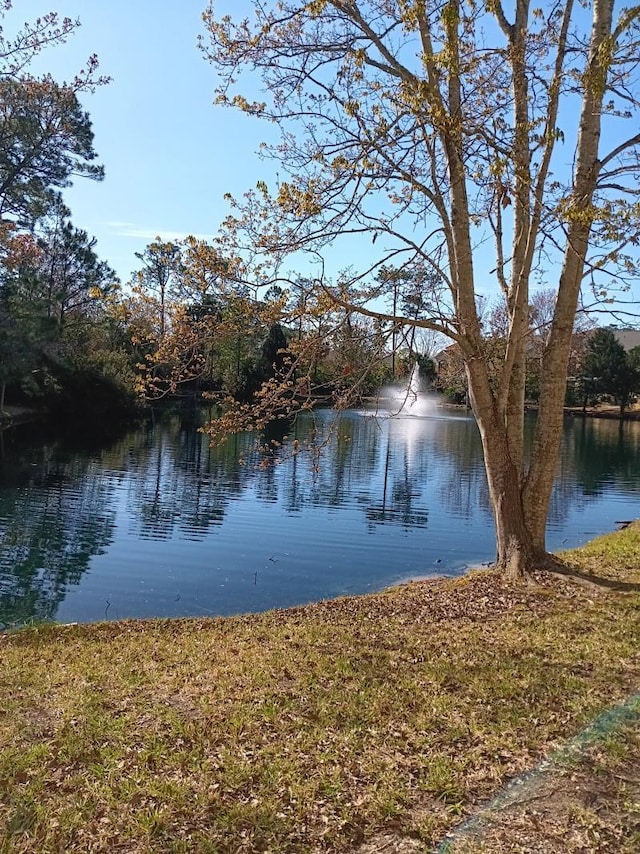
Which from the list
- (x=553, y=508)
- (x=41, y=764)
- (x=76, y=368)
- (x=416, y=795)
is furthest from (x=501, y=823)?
(x=76, y=368)

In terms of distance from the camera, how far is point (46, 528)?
13984 millimetres

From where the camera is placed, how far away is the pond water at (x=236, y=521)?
402 inches

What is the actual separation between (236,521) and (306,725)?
11.8 meters

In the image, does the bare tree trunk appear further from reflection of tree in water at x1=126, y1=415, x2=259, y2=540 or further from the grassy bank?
reflection of tree in water at x1=126, y1=415, x2=259, y2=540

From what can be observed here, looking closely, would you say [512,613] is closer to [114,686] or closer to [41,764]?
[114,686]

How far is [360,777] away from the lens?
3.33 m

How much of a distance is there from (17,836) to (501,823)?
7.12 feet

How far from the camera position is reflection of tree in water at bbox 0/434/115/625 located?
10.1m

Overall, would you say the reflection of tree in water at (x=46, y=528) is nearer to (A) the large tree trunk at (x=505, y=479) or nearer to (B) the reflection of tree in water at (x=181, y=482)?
(B) the reflection of tree in water at (x=181, y=482)

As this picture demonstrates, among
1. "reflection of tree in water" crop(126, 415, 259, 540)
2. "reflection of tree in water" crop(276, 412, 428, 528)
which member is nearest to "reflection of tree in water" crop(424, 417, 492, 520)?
"reflection of tree in water" crop(276, 412, 428, 528)

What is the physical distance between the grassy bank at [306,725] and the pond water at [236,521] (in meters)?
2.71

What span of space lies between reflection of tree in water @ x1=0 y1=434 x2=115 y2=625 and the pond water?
0.04m

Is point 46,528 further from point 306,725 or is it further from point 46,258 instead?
point 46,258

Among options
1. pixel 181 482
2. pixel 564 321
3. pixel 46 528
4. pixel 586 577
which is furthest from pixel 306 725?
pixel 181 482
